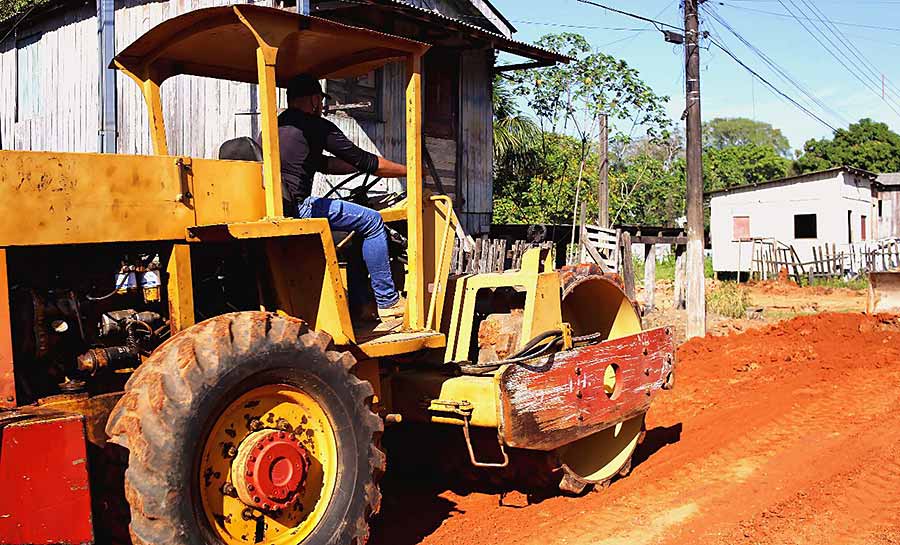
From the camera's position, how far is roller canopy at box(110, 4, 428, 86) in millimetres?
4805

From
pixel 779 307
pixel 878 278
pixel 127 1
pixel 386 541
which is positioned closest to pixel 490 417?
pixel 386 541

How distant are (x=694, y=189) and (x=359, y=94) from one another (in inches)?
217

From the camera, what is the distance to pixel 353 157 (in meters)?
5.67

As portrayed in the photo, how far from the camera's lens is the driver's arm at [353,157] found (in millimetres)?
5598

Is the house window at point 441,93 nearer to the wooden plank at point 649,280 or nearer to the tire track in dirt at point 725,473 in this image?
the wooden plank at point 649,280

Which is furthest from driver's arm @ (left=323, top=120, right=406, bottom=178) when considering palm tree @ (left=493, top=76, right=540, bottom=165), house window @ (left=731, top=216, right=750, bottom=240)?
house window @ (left=731, top=216, right=750, bottom=240)

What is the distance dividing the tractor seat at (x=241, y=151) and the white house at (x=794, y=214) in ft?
91.0

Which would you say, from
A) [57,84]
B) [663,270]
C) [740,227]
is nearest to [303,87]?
[57,84]

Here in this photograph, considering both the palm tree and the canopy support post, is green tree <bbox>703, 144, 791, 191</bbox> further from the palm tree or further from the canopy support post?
the canopy support post

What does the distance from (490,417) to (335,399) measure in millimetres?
1210

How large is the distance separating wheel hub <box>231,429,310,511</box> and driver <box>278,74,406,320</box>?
1441 millimetres

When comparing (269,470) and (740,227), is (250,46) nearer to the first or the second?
(269,470)

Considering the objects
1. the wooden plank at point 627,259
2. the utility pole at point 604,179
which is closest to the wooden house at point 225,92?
the wooden plank at point 627,259

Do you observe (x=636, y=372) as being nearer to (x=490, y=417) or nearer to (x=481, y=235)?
(x=490, y=417)
